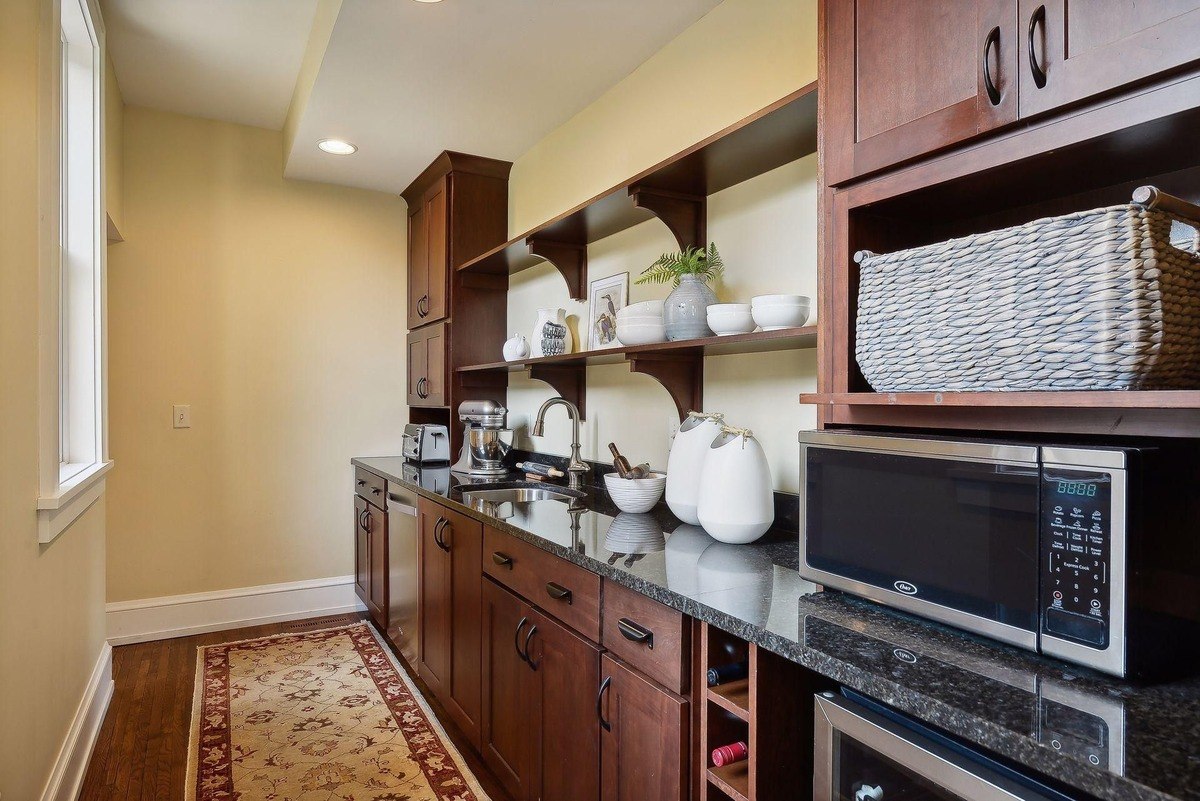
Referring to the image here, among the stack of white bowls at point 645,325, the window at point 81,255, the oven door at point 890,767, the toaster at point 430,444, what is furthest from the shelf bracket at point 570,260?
the oven door at point 890,767

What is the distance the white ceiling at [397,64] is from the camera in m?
2.10

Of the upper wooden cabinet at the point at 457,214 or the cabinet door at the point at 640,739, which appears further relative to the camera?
the upper wooden cabinet at the point at 457,214

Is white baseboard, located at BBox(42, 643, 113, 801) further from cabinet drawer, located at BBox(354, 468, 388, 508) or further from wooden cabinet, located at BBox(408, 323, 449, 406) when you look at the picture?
wooden cabinet, located at BBox(408, 323, 449, 406)

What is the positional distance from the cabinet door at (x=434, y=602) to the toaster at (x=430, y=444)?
67 centimetres

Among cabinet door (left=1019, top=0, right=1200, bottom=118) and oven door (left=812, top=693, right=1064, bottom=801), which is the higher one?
cabinet door (left=1019, top=0, right=1200, bottom=118)

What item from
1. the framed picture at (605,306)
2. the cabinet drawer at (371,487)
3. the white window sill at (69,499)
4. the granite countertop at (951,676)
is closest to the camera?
the granite countertop at (951,676)

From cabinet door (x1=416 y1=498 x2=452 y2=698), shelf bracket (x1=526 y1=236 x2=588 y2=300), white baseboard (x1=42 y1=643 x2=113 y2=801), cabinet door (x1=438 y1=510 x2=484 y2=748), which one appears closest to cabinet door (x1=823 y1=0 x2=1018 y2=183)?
cabinet door (x1=438 y1=510 x2=484 y2=748)

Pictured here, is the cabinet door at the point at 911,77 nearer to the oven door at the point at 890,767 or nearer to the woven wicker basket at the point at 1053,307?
the woven wicker basket at the point at 1053,307

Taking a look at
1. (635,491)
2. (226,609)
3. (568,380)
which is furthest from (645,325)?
(226,609)

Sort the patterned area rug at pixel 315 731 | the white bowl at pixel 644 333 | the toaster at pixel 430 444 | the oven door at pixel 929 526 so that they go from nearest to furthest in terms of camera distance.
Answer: the oven door at pixel 929 526 → the white bowl at pixel 644 333 → the patterned area rug at pixel 315 731 → the toaster at pixel 430 444

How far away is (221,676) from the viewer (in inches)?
114

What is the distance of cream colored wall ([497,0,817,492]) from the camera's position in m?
1.75

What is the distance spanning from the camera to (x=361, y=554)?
3.60m

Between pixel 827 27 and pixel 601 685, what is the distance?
1.34 meters
